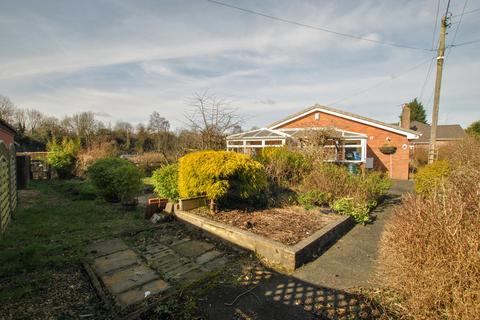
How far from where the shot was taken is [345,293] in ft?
10.9

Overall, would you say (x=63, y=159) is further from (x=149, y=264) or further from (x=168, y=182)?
(x=149, y=264)

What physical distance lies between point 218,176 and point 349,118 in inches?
580

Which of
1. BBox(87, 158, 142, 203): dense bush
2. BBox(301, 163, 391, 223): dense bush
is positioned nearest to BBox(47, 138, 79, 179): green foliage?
BBox(87, 158, 142, 203): dense bush

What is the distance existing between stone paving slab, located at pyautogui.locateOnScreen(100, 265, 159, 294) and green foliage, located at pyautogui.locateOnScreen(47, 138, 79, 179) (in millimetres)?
14009

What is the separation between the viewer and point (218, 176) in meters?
5.83

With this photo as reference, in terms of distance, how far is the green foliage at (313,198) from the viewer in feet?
23.2

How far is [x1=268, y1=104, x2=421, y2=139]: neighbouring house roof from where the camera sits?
1529 centimetres

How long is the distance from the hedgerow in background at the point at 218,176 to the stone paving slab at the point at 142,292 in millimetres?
2673

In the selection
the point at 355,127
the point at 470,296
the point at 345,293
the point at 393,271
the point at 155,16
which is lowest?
the point at 345,293

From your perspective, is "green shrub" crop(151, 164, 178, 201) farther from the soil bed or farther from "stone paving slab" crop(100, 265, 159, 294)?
"stone paving slab" crop(100, 265, 159, 294)

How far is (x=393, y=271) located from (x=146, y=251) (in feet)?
13.7

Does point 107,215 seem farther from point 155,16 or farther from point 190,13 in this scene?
point 190,13

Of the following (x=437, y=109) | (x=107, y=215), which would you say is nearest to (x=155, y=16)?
(x=107, y=215)

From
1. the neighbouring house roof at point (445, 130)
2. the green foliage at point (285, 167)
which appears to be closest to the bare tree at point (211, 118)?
the green foliage at point (285, 167)
